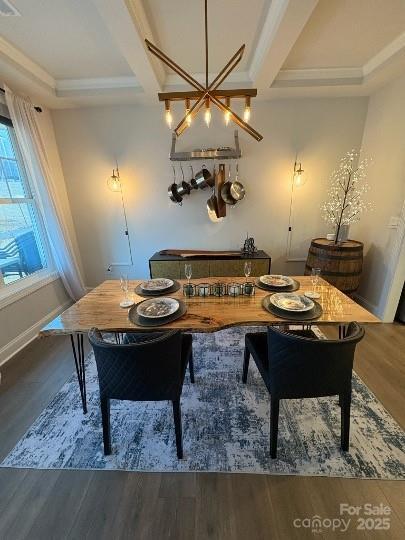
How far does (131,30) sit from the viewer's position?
1.57 m

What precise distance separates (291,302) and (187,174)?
90.6 inches

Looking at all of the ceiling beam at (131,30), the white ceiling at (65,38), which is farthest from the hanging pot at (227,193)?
the white ceiling at (65,38)

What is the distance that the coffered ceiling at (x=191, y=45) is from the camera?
5.03 ft

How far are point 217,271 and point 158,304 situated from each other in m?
1.63

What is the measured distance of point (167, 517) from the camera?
1.09 m

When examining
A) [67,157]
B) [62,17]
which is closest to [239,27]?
[62,17]

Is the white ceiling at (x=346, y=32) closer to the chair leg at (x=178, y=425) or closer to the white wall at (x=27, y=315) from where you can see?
the chair leg at (x=178, y=425)

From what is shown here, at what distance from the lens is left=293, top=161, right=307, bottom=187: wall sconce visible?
2988mm

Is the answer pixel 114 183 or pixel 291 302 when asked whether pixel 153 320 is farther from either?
pixel 114 183

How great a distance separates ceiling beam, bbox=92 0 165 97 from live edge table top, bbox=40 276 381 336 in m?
1.77

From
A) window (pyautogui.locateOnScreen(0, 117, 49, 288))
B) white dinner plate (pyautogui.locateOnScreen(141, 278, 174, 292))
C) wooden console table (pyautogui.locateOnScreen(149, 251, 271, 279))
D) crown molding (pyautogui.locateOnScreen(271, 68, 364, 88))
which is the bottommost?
wooden console table (pyautogui.locateOnScreen(149, 251, 271, 279))

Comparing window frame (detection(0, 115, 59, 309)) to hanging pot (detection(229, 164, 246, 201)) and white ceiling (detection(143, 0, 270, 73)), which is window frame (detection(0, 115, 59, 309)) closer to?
white ceiling (detection(143, 0, 270, 73))

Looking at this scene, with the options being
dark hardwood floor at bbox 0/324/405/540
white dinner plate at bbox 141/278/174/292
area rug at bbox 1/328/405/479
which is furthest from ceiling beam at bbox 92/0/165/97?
dark hardwood floor at bbox 0/324/405/540

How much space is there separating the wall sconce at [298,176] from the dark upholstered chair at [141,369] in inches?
108
